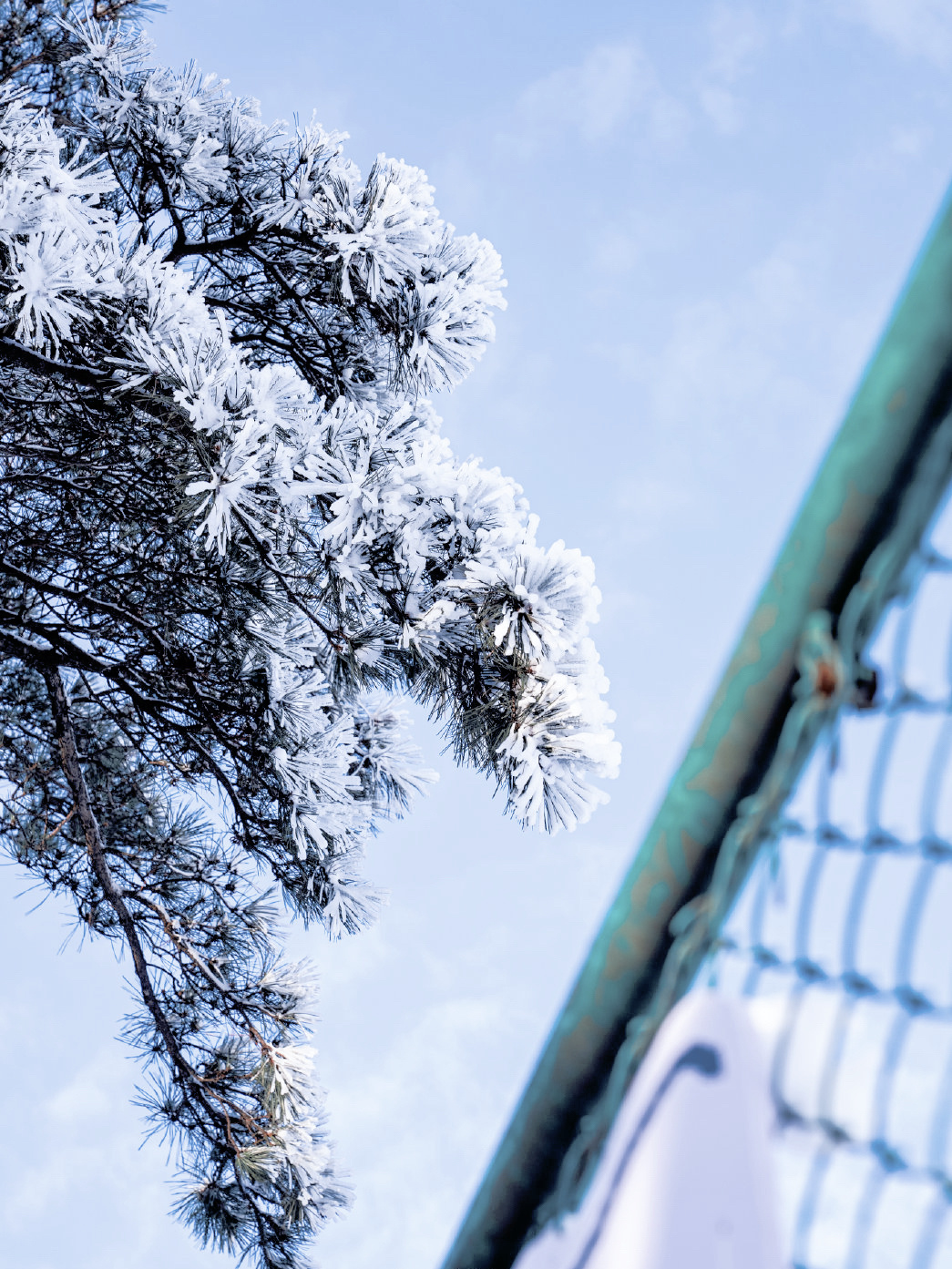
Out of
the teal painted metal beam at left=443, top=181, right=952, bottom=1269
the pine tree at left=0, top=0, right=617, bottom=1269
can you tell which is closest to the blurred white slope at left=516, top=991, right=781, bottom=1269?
the teal painted metal beam at left=443, top=181, right=952, bottom=1269

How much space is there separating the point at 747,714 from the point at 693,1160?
0.79 feet

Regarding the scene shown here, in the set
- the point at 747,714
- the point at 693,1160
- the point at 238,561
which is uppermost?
the point at 238,561

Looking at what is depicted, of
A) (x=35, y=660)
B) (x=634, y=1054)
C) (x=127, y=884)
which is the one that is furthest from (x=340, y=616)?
(x=634, y=1054)

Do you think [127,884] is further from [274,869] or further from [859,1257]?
[859,1257]

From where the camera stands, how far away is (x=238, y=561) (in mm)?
2510

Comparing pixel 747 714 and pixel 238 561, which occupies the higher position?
pixel 238 561

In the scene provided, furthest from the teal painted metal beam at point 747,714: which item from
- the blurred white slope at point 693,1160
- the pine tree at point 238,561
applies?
the pine tree at point 238,561

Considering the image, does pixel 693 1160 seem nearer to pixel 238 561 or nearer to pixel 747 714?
pixel 747 714

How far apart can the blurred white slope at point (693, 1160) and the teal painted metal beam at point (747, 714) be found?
0.07 m

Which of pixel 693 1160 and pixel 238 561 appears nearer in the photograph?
pixel 693 1160

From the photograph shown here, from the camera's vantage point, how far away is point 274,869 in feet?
10.1

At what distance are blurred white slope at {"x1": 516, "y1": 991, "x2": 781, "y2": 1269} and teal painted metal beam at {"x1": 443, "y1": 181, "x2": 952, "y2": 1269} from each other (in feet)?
0.23

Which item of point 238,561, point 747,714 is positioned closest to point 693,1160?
point 747,714

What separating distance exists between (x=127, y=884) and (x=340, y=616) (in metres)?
1.46
